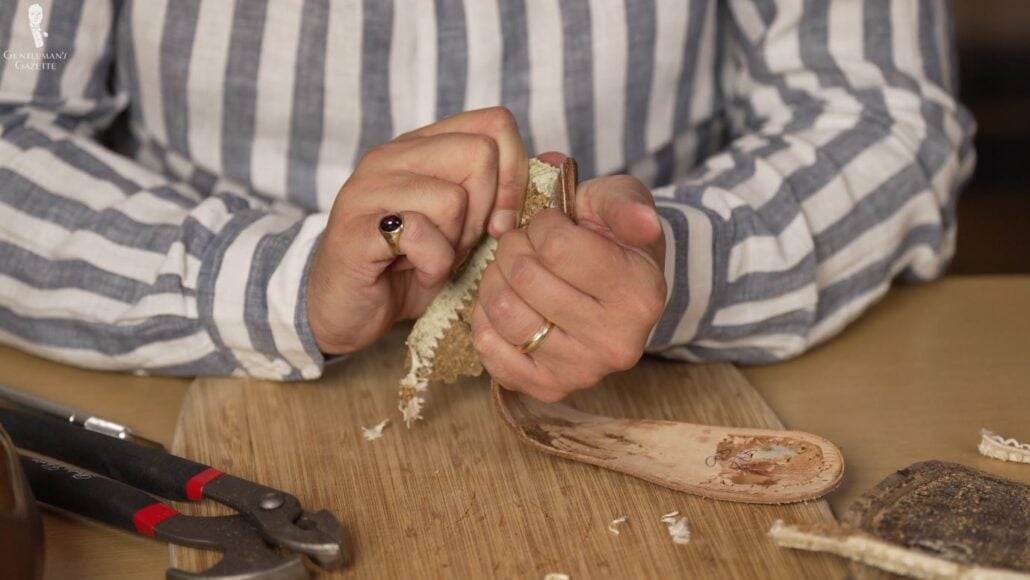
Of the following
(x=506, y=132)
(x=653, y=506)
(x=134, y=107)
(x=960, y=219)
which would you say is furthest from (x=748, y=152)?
(x=960, y=219)

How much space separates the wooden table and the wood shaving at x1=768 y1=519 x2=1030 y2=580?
71mm

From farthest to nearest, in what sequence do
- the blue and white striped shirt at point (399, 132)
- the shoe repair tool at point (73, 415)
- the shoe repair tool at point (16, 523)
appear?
1. the blue and white striped shirt at point (399, 132)
2. the shoe repair tool at point (73, 415)
3. the shoe repair tool at point (16, 523)

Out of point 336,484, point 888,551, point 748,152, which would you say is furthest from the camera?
point 748,152

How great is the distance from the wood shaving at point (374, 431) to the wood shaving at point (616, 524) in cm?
17

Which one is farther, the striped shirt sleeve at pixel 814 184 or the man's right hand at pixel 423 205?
the striped shirt sleeve at pixel 814 184

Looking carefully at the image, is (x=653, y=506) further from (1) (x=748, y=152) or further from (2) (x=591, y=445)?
(1) (x=748, y=152)

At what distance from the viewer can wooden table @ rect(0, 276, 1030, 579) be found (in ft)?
2.18

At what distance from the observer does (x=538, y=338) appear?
656 millimetres

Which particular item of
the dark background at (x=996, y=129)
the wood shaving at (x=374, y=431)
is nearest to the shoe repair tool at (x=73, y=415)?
the wood shaving at (x=374, y=431)

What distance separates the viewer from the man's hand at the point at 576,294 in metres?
0.62

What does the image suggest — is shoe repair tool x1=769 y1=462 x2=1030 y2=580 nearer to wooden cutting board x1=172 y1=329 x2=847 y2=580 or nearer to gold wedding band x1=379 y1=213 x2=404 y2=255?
wooden cutting board x1=172 y1=329 x2=847 y2=580

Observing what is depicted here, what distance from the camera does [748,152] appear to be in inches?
36.6

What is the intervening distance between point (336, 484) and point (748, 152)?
451 millimetres

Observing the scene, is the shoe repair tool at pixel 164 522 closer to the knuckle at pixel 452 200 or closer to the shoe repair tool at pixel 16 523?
the shoe repair tool at pixel 16 523
